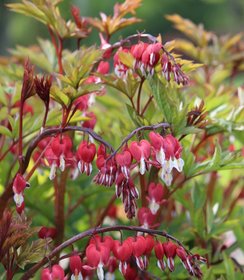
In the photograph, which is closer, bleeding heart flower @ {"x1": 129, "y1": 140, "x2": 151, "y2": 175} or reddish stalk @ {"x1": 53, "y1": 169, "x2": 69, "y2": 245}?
bleeding heart flower @ {"x1": 129, "y1": 140, "x2": 151, "y2": 175}

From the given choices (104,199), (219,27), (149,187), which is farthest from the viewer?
(219,27)

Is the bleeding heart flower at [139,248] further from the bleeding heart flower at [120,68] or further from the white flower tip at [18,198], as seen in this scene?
the bleeding heart flower at [120,68]

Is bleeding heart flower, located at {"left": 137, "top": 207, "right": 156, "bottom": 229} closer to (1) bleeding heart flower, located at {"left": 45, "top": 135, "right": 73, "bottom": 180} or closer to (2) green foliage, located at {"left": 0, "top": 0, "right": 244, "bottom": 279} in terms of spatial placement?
(2) green foliage, located at {"left": 0, "top": 0, "right": 244, "bottom": 279}

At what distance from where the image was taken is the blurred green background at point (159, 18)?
16.1m

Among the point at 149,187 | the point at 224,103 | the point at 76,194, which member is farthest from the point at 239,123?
the point at 76,194

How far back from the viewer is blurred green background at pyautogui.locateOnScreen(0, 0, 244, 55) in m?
16.1

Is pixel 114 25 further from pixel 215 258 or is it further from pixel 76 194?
pixel 215 258

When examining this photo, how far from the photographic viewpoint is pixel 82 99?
132 cm

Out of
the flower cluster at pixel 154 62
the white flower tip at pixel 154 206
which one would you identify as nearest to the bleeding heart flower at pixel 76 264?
the white flower tip at pixel 154 206

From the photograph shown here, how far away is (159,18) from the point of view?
58.7 ft

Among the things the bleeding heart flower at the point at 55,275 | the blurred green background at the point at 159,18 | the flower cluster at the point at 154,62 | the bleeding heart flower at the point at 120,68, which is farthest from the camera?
the blurred green background at the point at 159,18

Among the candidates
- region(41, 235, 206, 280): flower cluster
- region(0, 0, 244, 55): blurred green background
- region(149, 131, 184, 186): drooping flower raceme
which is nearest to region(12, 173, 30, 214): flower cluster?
region(41, 235, 206, 280): flower cluster

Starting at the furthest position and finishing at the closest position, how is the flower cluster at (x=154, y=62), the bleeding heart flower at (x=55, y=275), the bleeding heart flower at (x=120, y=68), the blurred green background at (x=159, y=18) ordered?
the blurred green background at (x=159, y=18)
the bleeding heart flower at (x=120, y=68)
the flower cluster at (x=154, y=62)
the bleeding heart flower at (x=55, y=275)

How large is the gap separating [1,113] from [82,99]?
219 millimetres
